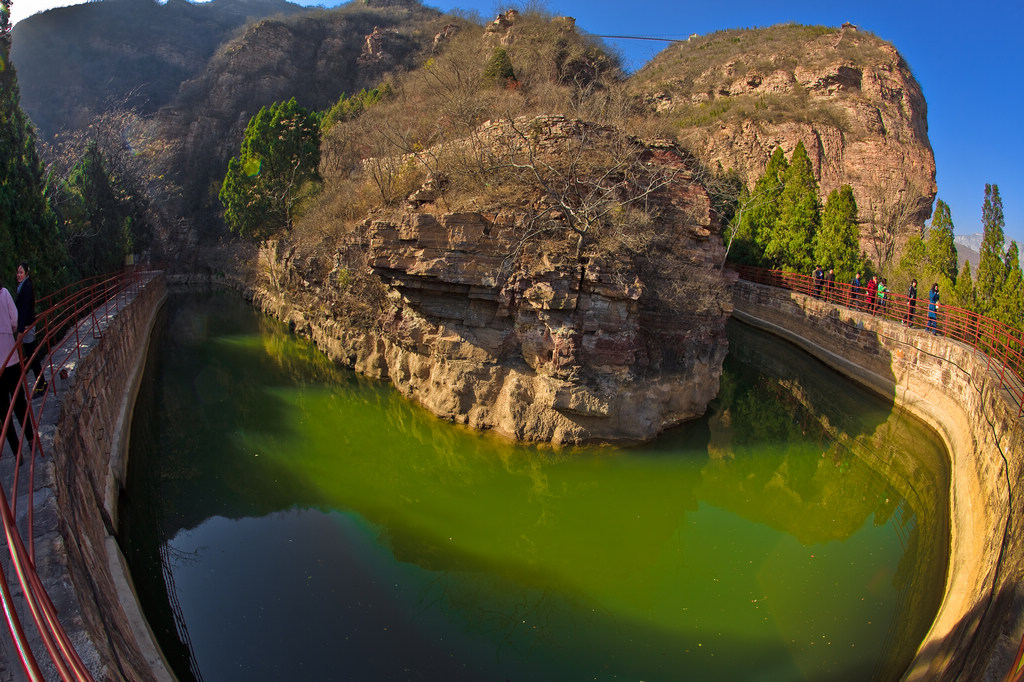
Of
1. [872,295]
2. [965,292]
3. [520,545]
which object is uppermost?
[965,292]

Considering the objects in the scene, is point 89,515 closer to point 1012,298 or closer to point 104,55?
point 1012,298

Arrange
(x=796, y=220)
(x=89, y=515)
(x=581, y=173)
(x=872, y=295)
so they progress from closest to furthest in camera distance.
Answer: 1. (x=89, y=515)
2. (x=581, y=173)
3. (x=872, y=295)
4. (x=796, y=220)

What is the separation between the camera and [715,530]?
30.8 ft

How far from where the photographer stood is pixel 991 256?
15461 millimetres

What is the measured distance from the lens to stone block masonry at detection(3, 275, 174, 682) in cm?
427

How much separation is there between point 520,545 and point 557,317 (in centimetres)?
473

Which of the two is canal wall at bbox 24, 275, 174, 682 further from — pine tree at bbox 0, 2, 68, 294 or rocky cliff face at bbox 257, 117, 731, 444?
rocky cliff face at bbox 257, 117, 731, 444

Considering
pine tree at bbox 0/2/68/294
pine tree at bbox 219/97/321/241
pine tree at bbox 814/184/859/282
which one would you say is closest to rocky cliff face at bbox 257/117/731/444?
pine tree at bbox 0/2/68/294

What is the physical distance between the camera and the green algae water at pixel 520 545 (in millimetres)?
6590

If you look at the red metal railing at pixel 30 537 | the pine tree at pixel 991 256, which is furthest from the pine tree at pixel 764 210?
the red metal railing at pixel 30 537

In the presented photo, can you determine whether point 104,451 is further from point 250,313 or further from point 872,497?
point 250,313

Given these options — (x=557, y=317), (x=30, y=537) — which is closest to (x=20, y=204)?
(x=30, y=537)

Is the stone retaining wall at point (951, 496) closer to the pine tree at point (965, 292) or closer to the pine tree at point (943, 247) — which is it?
the pine tree at point (965, 292)

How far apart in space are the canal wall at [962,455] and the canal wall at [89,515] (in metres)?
7.44
